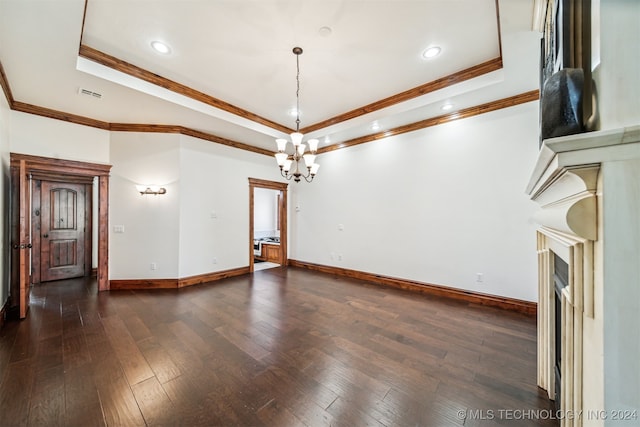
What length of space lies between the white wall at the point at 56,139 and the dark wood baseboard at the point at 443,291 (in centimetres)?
499

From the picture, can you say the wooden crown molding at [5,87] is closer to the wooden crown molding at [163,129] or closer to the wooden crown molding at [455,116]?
Result: the wooden crown molding at [163,129]

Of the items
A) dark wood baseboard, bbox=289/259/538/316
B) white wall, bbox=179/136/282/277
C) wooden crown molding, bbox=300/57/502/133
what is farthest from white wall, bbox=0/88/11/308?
dark wood baseboard, bbox=289/259/538/316

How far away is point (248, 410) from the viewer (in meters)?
1.70

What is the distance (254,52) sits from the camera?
2816mm

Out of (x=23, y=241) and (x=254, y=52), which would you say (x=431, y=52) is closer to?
(x=254, y=52)

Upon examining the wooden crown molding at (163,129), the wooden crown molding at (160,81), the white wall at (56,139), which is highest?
the wooden crown molding at (160,81)

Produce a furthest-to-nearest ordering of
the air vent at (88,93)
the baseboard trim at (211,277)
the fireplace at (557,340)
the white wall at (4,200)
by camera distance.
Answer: the baseboard trim at (211,277) < the air vent at (88,93) < the white wall at (4,200) < the fireplace at (557,340)

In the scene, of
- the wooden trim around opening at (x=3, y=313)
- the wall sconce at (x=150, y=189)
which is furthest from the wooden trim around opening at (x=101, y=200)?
the wooden trim around opening at (x=3, y=313)

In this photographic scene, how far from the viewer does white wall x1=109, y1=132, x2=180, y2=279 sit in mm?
4355

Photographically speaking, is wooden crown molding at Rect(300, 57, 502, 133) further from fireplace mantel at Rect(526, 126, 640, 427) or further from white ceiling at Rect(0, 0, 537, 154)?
fireplace mantel at Rect(526, 126, 640, 427)

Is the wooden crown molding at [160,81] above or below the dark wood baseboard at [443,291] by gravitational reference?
above

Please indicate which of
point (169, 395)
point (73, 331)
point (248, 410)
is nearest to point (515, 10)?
point (248, 410)

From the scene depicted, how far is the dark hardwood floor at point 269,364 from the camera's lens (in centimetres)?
167

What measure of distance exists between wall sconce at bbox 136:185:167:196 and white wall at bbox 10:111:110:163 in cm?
74
